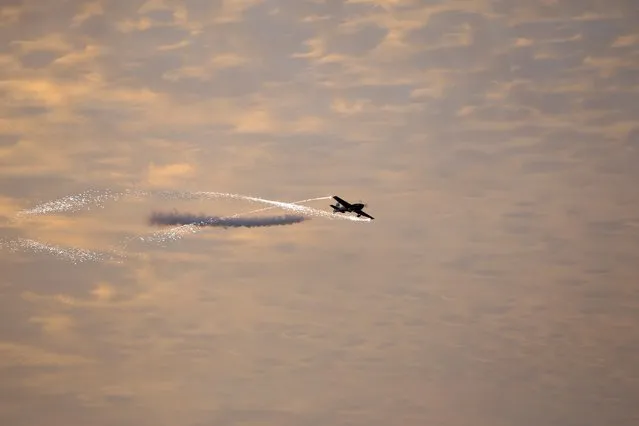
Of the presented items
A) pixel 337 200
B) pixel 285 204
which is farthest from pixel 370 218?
pixel 285 204

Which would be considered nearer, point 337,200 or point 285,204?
point 285,204

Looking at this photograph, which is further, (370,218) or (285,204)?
(370,218)

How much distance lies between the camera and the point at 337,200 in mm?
71188

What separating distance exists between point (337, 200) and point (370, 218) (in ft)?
22.3

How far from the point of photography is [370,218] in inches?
2901

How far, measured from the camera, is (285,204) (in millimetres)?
65312

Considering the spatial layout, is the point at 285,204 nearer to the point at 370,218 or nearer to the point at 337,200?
the point at 337,200

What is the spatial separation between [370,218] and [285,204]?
16.1 m

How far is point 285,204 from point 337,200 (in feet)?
32.5
